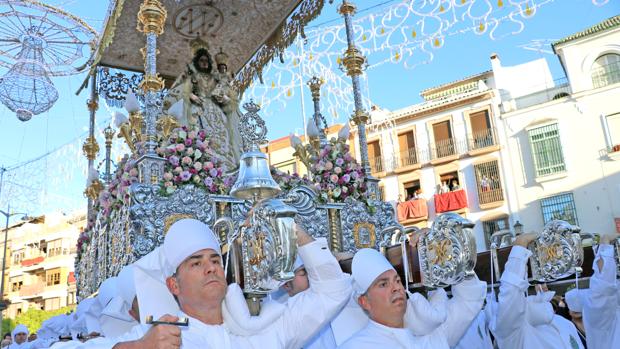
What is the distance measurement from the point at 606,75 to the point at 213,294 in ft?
73.8

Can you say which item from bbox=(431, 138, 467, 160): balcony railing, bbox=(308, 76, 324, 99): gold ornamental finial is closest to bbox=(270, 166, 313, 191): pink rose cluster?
bbox=(308, 76, 324, 99): gold ornamental finial

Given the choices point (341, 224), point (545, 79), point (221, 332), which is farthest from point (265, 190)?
point (545, 79)

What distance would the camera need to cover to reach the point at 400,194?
80.3 feet

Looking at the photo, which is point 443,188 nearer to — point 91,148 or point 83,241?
point 91,148

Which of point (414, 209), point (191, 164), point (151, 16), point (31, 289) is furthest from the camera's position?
point (31, 289)

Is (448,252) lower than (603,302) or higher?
higher

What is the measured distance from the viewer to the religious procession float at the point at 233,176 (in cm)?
270

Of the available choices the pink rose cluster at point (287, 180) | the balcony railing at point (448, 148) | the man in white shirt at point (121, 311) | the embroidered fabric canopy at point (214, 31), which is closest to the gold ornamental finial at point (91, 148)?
the embroidered fabric canopy at point (214, 31)

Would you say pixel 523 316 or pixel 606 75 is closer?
pixel 523 316

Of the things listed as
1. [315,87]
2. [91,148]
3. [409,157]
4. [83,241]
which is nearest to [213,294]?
[315,87]

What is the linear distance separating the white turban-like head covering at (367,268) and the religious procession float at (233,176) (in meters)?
0.18

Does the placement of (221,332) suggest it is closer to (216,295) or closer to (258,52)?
(216,295)

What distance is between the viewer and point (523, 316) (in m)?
3.53

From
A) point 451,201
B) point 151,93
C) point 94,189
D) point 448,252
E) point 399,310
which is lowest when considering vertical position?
point 399,310
